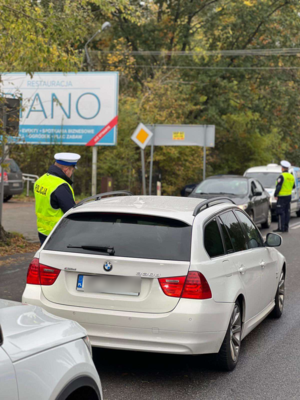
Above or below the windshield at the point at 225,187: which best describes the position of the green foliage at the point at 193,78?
above

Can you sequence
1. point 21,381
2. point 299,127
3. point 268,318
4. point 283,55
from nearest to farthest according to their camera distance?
point 21,381 → point 268,318 → point 283,55 → point 299,127

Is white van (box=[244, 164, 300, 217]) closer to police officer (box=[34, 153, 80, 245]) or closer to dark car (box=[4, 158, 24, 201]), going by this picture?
dark car (box=[4, 158, 24, 201])

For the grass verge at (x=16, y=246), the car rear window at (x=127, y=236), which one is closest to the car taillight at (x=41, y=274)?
the car rear window at (x=127, y=236)

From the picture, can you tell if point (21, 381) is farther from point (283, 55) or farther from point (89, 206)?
point (283, 55)

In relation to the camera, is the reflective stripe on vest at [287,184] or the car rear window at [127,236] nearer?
the car rear window at [127,236]

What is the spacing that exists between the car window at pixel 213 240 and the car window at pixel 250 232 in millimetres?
892

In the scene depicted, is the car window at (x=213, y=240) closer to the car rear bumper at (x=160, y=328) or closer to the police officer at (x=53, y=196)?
→ the car rear bumper at (x=160, y=328)

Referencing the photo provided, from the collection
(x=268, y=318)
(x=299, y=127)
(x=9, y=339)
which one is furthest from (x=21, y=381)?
(x=299, y=127)

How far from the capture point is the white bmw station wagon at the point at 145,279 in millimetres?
4645

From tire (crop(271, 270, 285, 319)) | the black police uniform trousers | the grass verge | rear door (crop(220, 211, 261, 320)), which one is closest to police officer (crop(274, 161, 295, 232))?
the black police uniform trousers

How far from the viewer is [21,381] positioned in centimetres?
248

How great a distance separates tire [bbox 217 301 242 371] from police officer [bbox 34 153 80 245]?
269cm

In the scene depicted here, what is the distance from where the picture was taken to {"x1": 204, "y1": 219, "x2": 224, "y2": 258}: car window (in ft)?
16.5

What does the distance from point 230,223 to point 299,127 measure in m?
30.3
